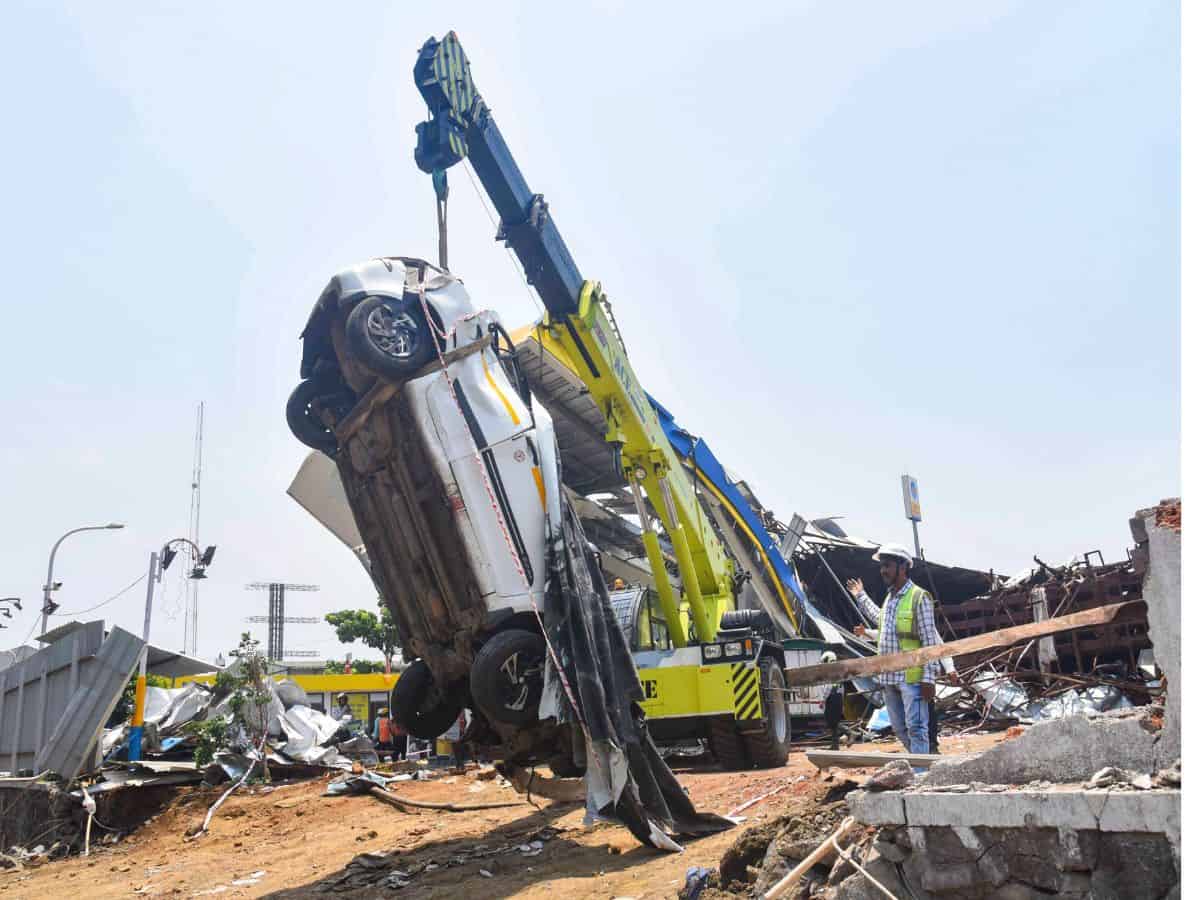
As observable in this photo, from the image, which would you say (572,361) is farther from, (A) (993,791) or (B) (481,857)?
(A) (993,791)

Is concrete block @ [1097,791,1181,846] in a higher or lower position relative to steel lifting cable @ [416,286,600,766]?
lower

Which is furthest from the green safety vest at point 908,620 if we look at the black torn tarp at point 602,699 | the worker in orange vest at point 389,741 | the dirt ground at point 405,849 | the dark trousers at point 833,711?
the worker in orange vest at point 389,741

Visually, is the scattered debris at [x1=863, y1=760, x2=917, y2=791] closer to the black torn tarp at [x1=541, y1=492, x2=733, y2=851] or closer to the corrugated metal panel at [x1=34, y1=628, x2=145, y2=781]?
the black torn tarp at [x1=541, y1=492, x2=733, y2=851]

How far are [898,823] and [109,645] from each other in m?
10.0

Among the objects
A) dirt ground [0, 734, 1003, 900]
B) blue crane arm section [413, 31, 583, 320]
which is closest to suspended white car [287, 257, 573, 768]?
dirt ground [0, 734, 1003, 900]

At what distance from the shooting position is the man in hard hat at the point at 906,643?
21.2 ft

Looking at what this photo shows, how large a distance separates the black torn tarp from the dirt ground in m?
0.26

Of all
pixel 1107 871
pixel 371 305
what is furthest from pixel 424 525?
pixel 1107 871

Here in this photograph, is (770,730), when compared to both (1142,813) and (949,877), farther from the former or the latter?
(1142,813)

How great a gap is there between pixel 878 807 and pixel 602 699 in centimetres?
286

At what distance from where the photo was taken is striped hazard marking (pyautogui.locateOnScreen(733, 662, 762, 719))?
30.6ft

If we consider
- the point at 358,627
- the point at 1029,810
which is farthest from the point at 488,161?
the point at 358,627

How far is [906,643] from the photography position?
6.80 meters
